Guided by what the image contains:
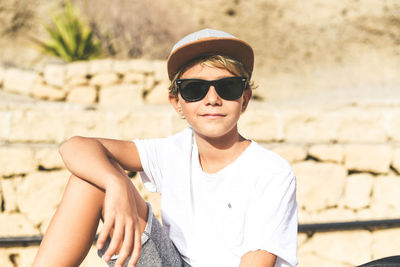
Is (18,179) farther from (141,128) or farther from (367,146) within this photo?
(367,146)

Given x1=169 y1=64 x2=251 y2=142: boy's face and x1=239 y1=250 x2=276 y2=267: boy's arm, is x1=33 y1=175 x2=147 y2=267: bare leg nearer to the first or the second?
x1=169 y1=64 x2=251 y2=142: boy's face

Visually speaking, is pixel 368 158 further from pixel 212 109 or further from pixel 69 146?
pixel 69 146

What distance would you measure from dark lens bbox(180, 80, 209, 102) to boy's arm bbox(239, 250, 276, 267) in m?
0.68

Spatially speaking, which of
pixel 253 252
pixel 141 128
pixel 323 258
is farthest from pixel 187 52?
pixel 323 258

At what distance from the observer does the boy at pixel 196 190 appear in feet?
4.21

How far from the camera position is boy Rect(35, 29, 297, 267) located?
4.21ft

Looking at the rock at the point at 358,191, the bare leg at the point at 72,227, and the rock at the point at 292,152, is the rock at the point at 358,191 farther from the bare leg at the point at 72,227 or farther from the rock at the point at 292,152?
the bare leg at the point at 72,227

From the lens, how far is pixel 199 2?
34.0 ft

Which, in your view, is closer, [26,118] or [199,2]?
[26,118]

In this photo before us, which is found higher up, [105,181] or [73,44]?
[73,44]

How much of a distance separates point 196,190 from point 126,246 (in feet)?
1.50

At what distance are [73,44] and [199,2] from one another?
5.63m

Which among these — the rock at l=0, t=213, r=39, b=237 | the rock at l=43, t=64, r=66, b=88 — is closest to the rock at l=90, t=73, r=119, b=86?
the rock at l=43, t=64, r=66, b=88

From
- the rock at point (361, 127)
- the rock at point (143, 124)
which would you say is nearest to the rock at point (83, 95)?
the rock at point (143, 124)
